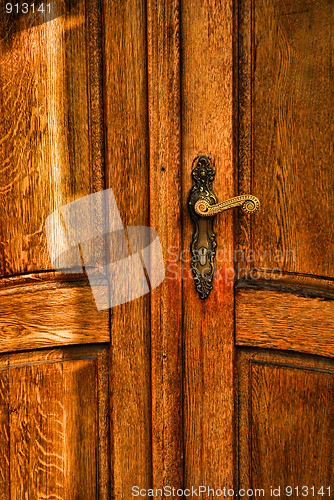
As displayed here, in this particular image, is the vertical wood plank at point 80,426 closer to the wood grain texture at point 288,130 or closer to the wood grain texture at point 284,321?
the wood grain texture at point 284,321

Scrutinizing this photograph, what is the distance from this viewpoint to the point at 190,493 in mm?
904

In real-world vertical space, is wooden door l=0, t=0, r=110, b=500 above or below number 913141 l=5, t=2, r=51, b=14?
below

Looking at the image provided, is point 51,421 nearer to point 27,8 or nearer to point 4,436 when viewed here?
point 4,436

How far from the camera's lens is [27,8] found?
2.72 ft

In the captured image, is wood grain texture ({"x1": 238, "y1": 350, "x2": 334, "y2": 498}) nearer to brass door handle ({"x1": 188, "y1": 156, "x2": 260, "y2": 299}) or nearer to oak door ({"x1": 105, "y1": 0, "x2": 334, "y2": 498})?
oak door ({"x1": 105, "y1": 0, "x2": 334, "y2": 498})

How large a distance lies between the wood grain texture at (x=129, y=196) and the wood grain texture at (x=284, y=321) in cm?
18

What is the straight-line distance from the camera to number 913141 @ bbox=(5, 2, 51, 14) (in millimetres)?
826

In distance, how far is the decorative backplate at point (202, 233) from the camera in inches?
33.3

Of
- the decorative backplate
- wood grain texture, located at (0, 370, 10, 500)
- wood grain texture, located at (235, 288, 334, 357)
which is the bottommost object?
wood grain texture, located at (0, 370, 10, 500)

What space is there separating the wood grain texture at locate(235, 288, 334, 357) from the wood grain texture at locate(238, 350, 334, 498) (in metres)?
0.03

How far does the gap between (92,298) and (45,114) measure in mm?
352

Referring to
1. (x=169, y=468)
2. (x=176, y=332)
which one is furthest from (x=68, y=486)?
(x=176, y=332)

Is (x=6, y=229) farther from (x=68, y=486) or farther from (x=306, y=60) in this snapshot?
(x=306, y=60)

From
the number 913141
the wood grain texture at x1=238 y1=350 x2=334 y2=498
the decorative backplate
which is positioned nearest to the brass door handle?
the decorative backplate
